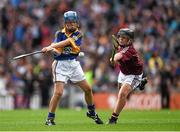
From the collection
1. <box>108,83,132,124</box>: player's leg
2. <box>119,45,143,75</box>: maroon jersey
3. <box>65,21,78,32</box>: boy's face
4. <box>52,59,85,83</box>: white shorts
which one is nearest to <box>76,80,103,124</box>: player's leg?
<box>52,59,85,83</box>: white shorts

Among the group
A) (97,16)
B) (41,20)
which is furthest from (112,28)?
(41,20)

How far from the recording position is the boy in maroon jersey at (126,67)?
17281 mm

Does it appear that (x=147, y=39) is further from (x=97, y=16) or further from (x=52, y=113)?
(x=52, y=113)

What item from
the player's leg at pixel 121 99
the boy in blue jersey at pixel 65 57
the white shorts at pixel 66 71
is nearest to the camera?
the boy in blue jersey at pixel 65 57

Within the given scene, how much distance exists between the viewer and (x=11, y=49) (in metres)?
34.0

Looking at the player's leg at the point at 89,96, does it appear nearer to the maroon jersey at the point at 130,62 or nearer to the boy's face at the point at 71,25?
the maroon jersey at the point at 130,62

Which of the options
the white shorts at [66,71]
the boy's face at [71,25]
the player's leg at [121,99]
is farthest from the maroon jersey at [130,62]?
the boy's face at [71,25]

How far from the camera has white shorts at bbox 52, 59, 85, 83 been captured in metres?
17.4

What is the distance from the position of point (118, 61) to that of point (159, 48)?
13958 mm

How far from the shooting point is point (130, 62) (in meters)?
17.5

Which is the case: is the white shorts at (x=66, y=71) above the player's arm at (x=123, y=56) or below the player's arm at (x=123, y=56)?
below

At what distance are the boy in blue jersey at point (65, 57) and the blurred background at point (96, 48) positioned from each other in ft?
41.7

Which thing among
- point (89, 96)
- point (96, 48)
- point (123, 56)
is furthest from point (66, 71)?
point (96, 48)

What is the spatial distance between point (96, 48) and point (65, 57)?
48.4ft
